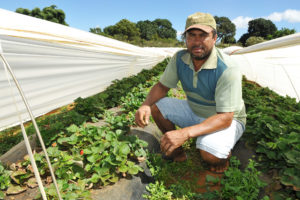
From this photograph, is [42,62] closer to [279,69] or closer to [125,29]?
[279,69]

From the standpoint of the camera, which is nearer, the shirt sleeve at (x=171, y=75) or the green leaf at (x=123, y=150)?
the green leaf at (x=123, y=150)

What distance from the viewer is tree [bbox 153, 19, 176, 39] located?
227ft

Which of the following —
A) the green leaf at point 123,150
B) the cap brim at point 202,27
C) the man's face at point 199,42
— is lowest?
the green leaf at point 123,150

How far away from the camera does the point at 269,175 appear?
6.66 feet

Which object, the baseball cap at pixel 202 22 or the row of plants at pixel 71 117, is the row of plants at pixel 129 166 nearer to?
the row of plants at pixel 71 117

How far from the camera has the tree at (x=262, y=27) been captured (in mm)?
47031

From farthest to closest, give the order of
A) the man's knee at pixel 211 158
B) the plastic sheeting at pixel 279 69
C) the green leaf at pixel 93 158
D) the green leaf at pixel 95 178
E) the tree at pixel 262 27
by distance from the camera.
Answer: the tree at pixel 262 27 < the plastic sheeting at pixel 279 69 < the man's knee at pixel 211 158 < the green leaf at pixel 93 158 < the green leaf at pixel 95 178

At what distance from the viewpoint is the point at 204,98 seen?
218 centimetres

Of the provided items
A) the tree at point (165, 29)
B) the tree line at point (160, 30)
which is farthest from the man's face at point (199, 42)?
the tree at point (165, 29)

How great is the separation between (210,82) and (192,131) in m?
0.59

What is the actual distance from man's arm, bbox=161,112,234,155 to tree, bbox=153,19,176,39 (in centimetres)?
7105

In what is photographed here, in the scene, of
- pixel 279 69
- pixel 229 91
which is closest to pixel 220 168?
pixel 229 91

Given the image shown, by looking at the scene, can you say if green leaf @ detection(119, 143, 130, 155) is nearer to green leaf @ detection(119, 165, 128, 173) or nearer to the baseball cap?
green leaf @ detection(119, 165, 128, 173)

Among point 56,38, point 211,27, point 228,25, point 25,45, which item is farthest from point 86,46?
point 228,25
